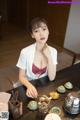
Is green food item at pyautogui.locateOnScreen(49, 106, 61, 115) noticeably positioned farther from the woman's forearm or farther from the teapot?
the woman's forearm

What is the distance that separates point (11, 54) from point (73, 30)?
3.76 feet

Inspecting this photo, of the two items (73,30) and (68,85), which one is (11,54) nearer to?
(73,30)

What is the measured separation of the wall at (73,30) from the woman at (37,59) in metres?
1.99

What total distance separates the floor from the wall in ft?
0.75

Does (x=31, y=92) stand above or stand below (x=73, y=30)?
above

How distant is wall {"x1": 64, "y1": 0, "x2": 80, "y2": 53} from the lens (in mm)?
3314

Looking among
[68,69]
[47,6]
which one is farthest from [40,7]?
[68,69]

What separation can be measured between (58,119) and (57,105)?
0.44 ft

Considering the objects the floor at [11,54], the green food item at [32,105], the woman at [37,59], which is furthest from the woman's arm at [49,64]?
the floor at [11,54]

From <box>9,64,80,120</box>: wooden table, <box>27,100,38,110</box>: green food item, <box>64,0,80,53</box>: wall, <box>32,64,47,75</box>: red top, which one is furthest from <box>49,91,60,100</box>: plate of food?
<box>64,0,80,53</box>: wall

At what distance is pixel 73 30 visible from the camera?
11.4 ft

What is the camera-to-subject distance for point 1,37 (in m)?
4.05

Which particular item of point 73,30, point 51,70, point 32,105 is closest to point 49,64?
point 51,70

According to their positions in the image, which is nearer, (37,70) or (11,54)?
(37,70)
